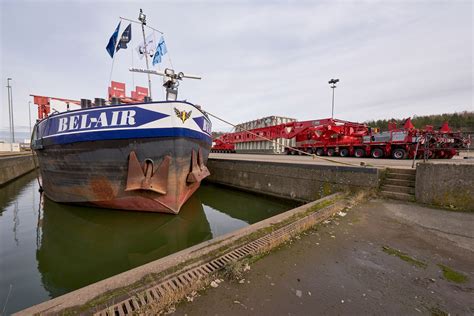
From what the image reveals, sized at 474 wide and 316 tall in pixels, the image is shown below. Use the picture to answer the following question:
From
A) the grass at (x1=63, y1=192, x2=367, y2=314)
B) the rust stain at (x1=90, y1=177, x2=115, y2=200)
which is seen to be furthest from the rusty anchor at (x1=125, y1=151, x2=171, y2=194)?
the grass at (x1=63, y1=192, x2=367, y2=314)

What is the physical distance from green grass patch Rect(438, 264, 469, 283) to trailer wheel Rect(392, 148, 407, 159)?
36.1 ft

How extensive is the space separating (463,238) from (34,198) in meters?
14.0

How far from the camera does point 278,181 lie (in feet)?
29.0

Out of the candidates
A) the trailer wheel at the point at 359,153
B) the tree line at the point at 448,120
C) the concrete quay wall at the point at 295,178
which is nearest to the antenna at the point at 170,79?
the concrete quay wall at the point at 295,178

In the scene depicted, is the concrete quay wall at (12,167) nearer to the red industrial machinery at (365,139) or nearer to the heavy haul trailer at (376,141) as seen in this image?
the red industrial machinery at (365,139)

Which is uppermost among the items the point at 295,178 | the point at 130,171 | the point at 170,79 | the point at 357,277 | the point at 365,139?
the point at 170,79

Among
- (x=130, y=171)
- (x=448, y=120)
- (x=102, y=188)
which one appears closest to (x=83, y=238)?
(x=102, y=188)

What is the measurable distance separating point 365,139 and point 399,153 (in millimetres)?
1918

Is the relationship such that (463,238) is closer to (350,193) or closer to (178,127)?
(350,193)

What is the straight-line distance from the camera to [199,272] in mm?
2420

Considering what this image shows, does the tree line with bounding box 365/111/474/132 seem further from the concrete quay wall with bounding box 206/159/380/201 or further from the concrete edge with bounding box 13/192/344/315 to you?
the concrete edge with bounding box 13/192/344/315

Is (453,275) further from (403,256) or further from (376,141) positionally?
(376,141)

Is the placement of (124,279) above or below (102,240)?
above

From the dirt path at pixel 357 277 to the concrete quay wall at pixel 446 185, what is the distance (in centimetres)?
125
